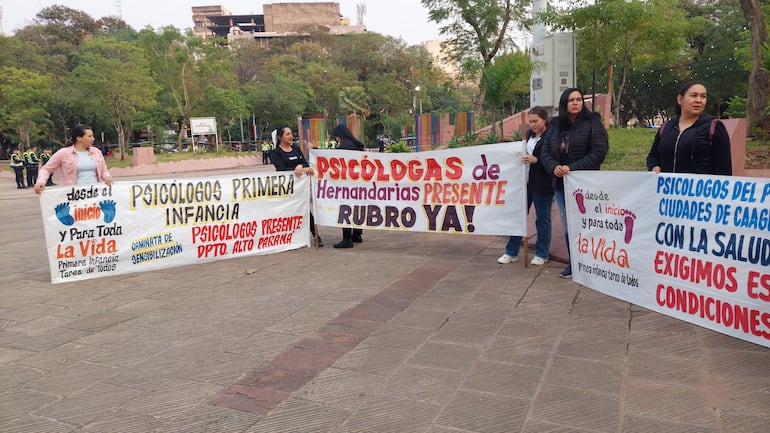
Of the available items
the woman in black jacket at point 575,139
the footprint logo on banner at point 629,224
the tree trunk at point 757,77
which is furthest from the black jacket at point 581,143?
the tree trunk at point 757,77

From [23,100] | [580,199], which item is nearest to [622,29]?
[580,199]

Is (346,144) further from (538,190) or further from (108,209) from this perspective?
(108,209)

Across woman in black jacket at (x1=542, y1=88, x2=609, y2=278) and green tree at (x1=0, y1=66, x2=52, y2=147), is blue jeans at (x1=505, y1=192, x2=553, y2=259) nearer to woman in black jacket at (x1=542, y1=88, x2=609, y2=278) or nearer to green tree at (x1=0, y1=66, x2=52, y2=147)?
woman in black jacket at (x1=542, y1=88, x2=609, y2=278)

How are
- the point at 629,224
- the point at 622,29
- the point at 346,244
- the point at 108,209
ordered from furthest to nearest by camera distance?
the point at 622,29 → the point at 346,244 → the point at 108,209 → the point at 629,224

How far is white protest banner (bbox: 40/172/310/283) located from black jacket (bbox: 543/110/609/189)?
352 centimetres

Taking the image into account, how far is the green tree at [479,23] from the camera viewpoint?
22.8 meters

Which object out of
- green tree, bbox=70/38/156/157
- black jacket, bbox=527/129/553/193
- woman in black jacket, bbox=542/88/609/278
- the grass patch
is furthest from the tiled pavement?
green tree, bbox=70/38/156/157

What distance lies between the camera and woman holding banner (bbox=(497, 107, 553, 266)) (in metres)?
5.94

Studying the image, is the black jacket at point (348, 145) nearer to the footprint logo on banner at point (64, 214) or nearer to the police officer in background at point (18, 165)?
the footprint logo on banner at point (64, 214)

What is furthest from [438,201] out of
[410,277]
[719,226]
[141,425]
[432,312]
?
[141,425]

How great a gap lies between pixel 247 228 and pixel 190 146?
42.1 metres

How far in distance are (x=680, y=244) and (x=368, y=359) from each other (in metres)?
2.44

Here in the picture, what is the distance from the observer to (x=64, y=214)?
245 inches

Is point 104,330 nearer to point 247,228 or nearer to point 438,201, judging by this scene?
point 247,228
